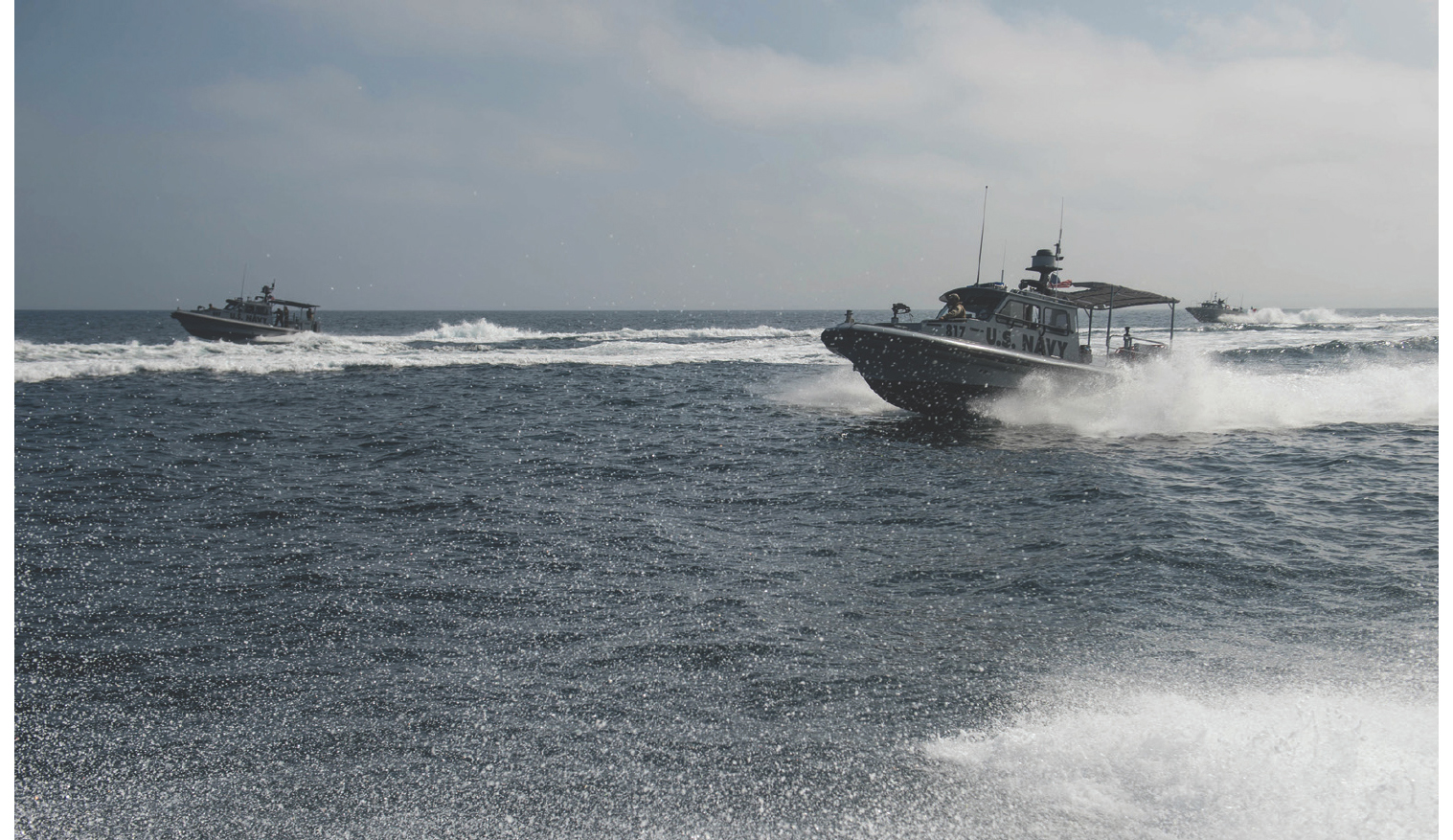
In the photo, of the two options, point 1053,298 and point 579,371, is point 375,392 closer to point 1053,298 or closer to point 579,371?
point 579,371

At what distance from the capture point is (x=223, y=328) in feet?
139

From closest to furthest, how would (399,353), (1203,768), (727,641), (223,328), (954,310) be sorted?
(1203,768) → (727,641) → (954,310) → (223,328) → (399,353)

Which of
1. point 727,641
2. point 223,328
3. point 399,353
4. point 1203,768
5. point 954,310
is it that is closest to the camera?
point 1203,768

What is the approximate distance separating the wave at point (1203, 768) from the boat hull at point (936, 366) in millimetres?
12343

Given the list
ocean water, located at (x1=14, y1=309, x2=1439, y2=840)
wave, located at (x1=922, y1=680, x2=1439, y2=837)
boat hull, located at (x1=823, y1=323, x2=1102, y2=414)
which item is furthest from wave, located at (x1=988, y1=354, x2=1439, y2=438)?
wave, located at (x1=922, y1=680, x2=1439, y2=837)

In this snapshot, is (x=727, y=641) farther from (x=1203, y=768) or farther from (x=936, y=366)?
(x=936, y=366)

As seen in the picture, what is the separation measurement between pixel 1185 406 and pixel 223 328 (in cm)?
4461

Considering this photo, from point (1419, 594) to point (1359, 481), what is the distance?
5606 millimetres

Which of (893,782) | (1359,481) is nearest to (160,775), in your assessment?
(893,782)

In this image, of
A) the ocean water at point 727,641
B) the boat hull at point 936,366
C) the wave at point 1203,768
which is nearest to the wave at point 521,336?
the boat hull at point 936,366

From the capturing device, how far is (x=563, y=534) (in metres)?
9.34

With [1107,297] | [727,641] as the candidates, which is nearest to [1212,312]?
[1107,297]

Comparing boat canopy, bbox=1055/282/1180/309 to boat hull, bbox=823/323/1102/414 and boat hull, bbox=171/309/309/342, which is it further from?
boat hull, bbox=171/309/309/342

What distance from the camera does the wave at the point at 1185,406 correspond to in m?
17.5
